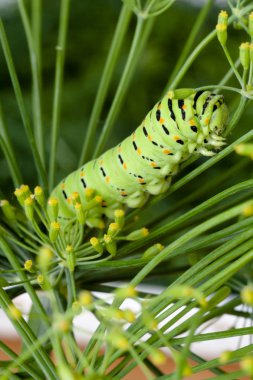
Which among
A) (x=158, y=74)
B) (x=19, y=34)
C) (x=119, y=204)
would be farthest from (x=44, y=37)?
(x=119, y=204)

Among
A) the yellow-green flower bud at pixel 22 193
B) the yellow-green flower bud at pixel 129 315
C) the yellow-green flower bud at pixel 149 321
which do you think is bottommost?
the yellow-green flower bud at pixel 149 321

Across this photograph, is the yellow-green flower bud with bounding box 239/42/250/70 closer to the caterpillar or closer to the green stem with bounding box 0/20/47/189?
the caterpillar

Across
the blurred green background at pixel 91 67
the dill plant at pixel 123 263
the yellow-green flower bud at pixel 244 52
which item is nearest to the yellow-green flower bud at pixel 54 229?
the dill plant at pixel 123 263

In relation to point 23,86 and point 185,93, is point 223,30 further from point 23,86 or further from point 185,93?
point 23,86

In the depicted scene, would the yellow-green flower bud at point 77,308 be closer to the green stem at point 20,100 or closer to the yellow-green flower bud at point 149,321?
the yellow-green flower bud at point 149,321

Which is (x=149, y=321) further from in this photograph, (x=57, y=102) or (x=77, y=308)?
(x=57, y=102)

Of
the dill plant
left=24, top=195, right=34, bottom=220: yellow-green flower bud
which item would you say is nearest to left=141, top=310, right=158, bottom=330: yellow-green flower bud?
the dill plant

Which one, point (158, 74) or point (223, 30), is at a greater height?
point (158, 74)

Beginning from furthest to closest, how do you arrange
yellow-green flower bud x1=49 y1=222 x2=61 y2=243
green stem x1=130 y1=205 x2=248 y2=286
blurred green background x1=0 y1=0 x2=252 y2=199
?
blurred green background x1=0 y1=0 x2=252 y2=199 → yellow-green flower bud x1=49 y1=222 x2=61 y2=243 → green stem x1=130 y1=205 x2=248 y2=286
